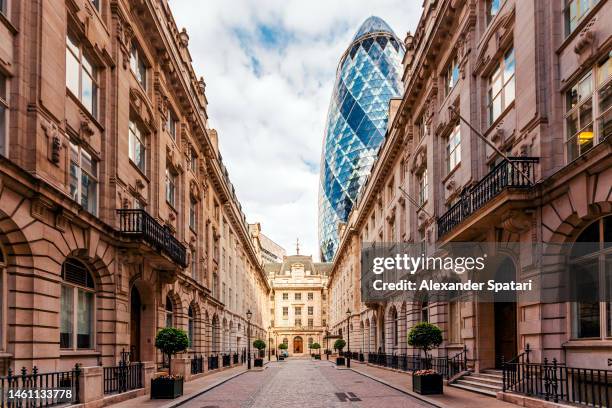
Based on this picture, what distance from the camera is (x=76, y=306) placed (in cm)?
1886

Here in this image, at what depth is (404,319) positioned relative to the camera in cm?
3881

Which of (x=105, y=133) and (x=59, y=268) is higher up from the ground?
(x=105, y=133)

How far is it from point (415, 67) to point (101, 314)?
21317mm

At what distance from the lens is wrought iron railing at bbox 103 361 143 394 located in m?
19.4

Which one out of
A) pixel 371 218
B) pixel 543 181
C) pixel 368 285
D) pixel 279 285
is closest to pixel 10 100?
pixel 543 181

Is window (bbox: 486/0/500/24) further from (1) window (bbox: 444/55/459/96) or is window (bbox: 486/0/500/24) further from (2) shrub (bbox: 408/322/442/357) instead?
(2) shrub (bbox: 408/322/442/357)

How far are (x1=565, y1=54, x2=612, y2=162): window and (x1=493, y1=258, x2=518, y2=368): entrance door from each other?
6.98 metres

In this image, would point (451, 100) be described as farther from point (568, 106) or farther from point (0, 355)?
point (0, 355)

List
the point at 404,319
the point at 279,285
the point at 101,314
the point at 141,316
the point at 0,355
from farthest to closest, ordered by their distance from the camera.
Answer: the point at 279,285 → the point at 404,319 → the point at 141,316 → the point at 101,314 → the point at 0,355

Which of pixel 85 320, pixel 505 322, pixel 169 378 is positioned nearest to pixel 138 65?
pixel 85 320

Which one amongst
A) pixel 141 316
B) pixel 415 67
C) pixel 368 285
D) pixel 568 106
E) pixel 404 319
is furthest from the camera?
pixel 368 285

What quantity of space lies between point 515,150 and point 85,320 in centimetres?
1514

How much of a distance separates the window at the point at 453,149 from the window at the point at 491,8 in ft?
16.9

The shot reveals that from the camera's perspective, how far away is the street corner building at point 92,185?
48.8ft
